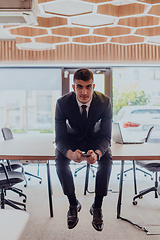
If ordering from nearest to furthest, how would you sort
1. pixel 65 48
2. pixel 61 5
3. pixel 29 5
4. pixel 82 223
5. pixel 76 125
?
pixel 29 5
pixel 76 125
pixel 82 223
pixel 61 5
pixel 65 48

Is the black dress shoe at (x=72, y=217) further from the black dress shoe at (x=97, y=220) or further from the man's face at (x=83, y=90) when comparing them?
the man's face at (x=83, y=90)

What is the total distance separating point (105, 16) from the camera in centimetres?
294

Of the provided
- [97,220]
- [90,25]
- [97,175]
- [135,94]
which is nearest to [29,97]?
[135,94]

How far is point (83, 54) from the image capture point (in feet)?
18.7

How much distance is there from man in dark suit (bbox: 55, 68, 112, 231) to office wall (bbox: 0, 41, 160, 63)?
3832mm

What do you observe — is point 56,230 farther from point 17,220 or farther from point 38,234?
point 17,220

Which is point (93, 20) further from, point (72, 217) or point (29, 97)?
point (29, 97)

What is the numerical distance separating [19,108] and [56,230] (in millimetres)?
4417

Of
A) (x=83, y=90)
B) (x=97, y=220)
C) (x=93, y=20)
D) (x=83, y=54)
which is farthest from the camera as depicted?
(x=83, y=54)

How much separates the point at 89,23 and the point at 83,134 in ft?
6.29

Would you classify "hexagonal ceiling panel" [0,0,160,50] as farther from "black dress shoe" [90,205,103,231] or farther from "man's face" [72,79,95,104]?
"black dress shoe" [90,205,103,231]

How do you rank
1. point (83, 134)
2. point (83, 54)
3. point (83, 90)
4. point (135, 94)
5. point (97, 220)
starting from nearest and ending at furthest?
point (97, 220) → point (83, 90) → point (83, 134) → point (83, 54) → point (135, 94)

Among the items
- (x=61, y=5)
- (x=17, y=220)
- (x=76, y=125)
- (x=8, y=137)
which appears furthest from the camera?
(x=8, y=137)

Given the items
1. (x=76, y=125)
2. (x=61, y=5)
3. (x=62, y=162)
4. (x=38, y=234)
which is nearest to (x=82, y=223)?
(x=38, y=234)
